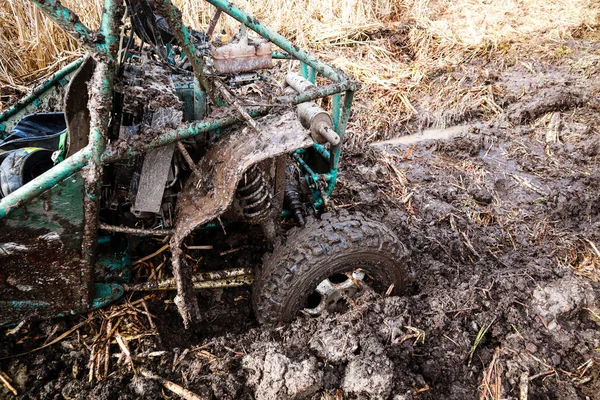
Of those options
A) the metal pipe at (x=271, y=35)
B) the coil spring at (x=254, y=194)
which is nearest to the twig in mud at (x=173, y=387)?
the coil spring at (x=254, y=194)

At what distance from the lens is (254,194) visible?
221 cm

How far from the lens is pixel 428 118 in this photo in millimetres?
5055

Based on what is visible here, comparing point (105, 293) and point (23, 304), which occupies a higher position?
point (23, 304)

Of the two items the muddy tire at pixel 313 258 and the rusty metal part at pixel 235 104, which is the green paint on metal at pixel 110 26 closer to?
the rusty metal part at pixel 235 104

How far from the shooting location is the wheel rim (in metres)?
2.63

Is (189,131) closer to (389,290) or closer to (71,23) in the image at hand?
(71,23)

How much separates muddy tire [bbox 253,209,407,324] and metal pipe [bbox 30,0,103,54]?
1.38 meters

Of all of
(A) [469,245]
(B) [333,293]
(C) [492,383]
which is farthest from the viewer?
(A) [469,245]

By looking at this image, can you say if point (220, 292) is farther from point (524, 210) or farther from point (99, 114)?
point (524, 210)

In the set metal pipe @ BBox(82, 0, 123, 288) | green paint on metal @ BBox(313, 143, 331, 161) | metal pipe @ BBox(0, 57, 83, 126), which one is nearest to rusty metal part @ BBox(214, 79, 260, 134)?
metal pipe @ BBox(82, 0, 123, 288)

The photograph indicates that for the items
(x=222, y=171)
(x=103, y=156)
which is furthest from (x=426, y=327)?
(x=103, y=156)

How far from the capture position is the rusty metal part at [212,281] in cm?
251

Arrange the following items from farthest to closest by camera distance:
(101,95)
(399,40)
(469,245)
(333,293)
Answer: (399,40)
(469,245)
(333,293)
(101,95)

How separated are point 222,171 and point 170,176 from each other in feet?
1.16
